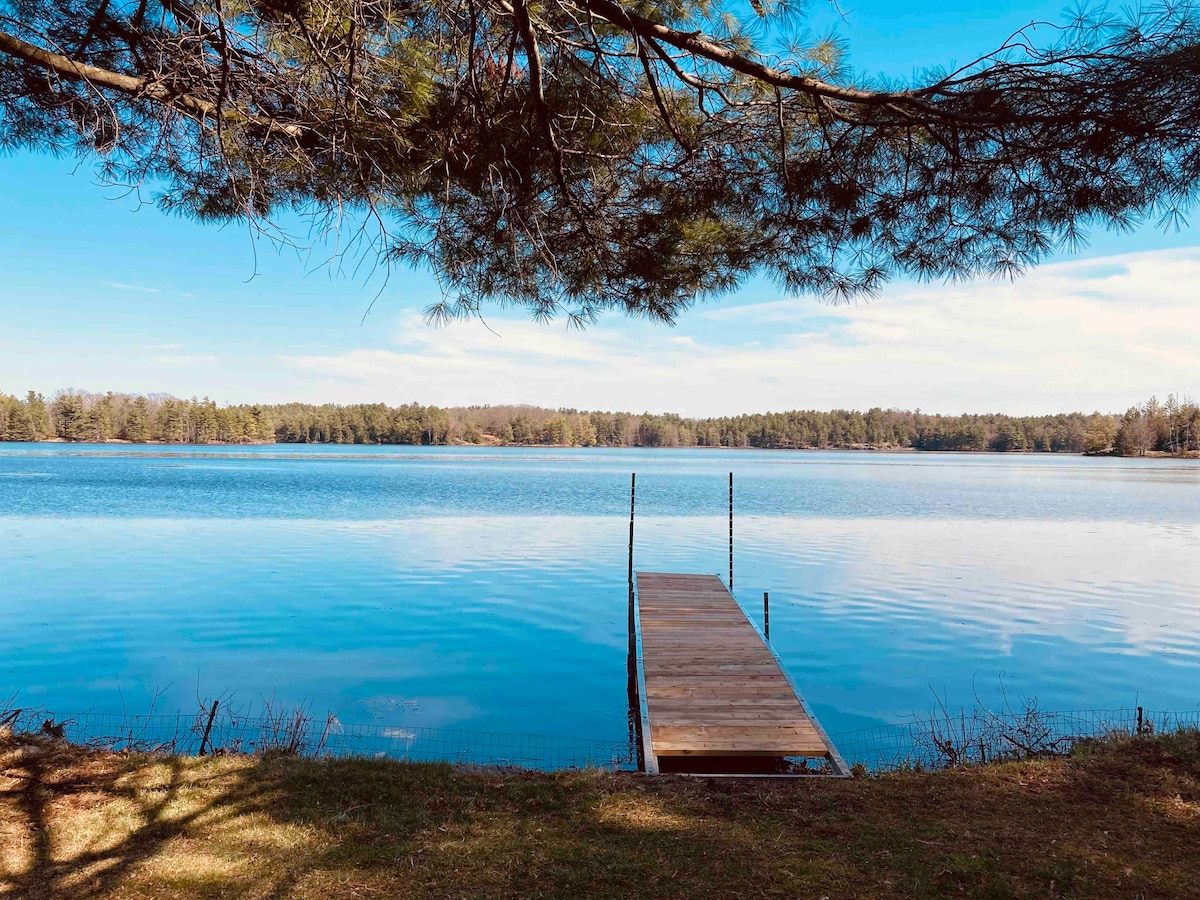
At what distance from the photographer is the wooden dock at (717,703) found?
224 inches

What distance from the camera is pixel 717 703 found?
6566 mm

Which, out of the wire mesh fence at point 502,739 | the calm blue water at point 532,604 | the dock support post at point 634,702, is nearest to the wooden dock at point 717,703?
the dock support post at point 634,702

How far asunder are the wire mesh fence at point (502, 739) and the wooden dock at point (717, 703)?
629mm

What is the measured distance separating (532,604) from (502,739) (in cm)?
571

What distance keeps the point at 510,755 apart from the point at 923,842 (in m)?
3.88

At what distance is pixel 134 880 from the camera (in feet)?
10.5

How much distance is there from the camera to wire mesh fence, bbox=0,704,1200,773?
6156 millimetres

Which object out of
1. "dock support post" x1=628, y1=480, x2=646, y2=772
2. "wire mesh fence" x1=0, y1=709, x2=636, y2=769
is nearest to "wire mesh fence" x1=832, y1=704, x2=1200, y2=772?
"dock support post" x1=628, y1=480, x2=646, y2=772

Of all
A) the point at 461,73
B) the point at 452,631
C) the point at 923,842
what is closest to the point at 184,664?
the point at 452,631

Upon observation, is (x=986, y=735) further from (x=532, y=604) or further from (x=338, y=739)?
(x=532, y=604)

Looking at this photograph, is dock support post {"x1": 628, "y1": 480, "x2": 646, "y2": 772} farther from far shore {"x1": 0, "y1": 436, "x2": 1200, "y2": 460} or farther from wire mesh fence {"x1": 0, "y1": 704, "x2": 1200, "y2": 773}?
far shore {"x1": 0, "y1": 436, "x2": 1200, "y2": 460}

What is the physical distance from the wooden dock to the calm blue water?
98 cm

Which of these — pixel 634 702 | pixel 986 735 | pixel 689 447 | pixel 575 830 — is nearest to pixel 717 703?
pixel 634 702

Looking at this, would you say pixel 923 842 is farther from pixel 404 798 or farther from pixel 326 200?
pixel 326 200
